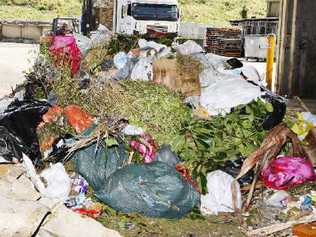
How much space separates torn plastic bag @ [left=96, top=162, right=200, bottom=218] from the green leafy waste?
0.27 metres

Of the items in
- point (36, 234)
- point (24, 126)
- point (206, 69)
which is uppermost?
point (206, 69)

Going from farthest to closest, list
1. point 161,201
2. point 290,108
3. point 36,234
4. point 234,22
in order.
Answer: point 234,22, point 290,108, point 161,201, point 36,234

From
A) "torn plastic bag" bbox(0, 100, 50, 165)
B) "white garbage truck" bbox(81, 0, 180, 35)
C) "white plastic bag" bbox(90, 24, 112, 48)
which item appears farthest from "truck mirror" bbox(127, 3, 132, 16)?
"torn plastic bag" bbox(0, 100, 50, 165)

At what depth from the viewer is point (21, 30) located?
40781 mm

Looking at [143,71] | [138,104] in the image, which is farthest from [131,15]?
[138,104]

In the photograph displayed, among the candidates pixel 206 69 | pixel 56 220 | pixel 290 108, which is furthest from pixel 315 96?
pixel 56 220

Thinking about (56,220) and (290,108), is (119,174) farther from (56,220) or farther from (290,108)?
(290,108)

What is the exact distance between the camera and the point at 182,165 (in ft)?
17.0

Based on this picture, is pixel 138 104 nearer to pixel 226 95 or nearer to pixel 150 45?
pixel 226 95

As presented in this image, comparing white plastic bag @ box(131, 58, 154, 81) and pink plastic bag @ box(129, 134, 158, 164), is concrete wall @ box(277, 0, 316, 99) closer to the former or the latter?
white plastic bag @ box(131, 58, 154, 81)

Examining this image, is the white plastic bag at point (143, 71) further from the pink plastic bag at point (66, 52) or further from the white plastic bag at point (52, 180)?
the white plastic bag at point (52, 180)

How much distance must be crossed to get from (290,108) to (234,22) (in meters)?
31.0

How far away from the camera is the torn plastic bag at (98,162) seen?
5.10 metres

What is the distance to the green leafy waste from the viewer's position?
519 cm
